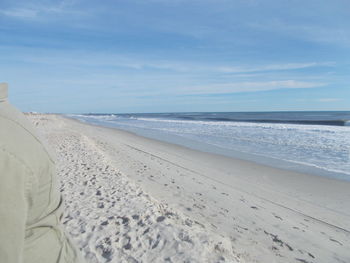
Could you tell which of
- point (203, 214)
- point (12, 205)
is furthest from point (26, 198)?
point (203, 214)

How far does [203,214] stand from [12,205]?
15.8 feet

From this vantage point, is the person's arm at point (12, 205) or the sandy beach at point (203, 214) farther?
the sandy beach at point (203, 214)

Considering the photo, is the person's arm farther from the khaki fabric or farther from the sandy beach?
the sandy beach

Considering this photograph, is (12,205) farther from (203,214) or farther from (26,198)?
(203,214)

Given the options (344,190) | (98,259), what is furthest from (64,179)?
(344,190)

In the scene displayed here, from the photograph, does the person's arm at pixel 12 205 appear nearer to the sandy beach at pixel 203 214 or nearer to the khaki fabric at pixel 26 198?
the khaki fabric at pixel 26 198

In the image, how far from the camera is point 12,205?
2.44 ft

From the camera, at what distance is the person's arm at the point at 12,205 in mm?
729

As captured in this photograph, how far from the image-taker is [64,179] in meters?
6.98

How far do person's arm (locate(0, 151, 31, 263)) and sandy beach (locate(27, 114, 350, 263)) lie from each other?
2941mm

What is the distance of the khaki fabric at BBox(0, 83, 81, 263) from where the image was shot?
0.74 m

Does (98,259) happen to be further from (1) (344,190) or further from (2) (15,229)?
(1) (344,190)

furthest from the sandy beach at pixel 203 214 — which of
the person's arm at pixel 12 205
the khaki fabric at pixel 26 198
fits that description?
the person's arm at pixel 12 205

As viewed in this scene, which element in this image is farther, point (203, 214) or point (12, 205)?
point (203, 214)
